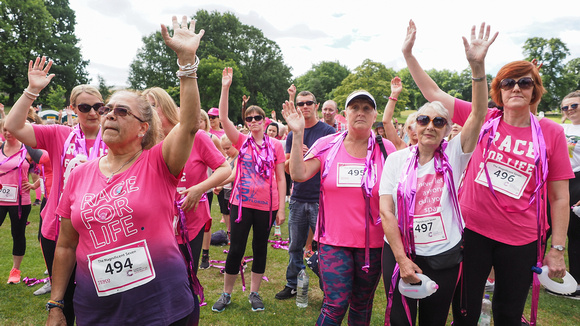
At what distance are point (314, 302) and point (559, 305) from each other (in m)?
3.14

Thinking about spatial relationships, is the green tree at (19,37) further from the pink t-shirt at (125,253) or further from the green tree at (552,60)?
the green tree at (552,60)

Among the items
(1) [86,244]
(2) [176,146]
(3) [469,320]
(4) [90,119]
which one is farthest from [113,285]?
(3) [469,320]

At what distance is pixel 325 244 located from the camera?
269 cm

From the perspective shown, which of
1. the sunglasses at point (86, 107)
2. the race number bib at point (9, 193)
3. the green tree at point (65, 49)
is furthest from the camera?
the green tree at point (65, 49)

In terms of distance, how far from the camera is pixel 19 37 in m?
35.5

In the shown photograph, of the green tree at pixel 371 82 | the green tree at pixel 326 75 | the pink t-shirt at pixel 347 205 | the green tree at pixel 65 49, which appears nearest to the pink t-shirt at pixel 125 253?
the pink t-shirt at pixel 347 205

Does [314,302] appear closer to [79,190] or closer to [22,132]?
[79,190]

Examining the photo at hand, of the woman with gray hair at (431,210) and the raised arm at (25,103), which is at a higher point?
the raised arm at (25,103)

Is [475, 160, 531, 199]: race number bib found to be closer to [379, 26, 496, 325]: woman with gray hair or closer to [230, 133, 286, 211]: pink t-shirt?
[379, 26, 496, 325]: woman with gray hair

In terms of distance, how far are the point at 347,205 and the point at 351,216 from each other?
3.8 inches

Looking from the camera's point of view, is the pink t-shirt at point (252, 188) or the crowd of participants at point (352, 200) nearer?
the crowd of participants at point (352, 200)

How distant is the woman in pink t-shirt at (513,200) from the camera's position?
2523 millimetres

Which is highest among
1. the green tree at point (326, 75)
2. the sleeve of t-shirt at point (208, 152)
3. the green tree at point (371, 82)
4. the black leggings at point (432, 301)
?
the green tree at point (326, 75)

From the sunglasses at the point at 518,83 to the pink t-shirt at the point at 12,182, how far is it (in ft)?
20.1
